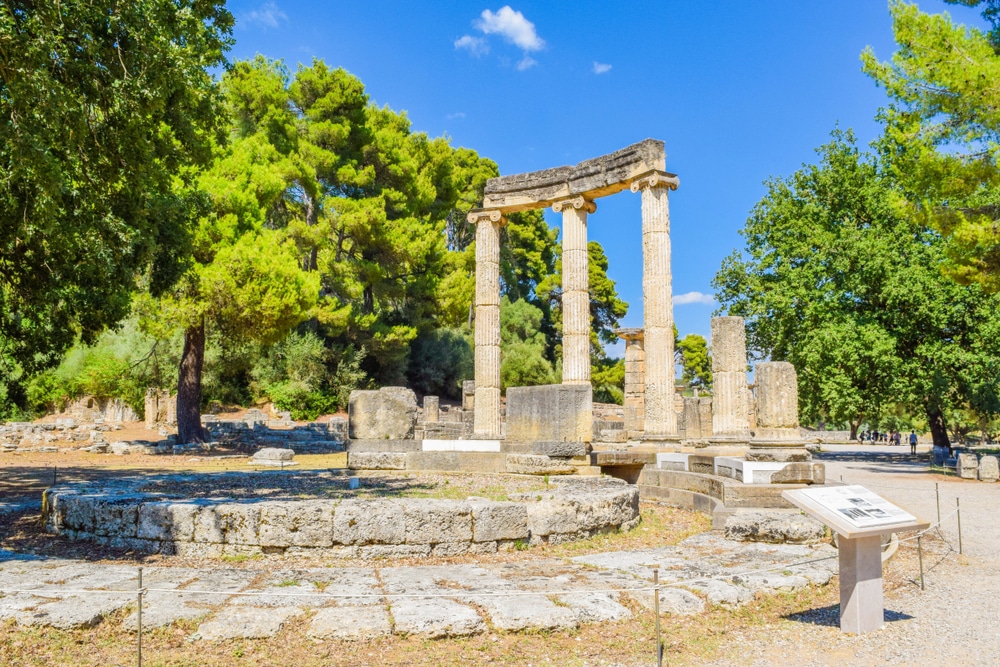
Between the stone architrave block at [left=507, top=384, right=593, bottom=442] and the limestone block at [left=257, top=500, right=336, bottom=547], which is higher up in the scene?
the stone architrave block at [left=507, top=384, right=593, bottom=442]

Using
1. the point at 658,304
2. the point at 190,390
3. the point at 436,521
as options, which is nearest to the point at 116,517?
the point at 436,521

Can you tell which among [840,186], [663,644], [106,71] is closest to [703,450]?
[663,644]

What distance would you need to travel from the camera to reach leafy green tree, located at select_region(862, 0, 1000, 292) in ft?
40.0

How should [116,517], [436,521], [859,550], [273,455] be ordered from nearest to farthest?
[859,550]
[436,521]
[116,517]
[273,455]

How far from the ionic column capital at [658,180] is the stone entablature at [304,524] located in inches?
420

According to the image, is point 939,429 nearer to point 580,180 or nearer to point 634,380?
point 634,380

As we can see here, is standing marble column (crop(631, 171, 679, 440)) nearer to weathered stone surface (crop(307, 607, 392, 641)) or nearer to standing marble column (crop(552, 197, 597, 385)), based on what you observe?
standing marble column (crop(552, 197, 597, 385))

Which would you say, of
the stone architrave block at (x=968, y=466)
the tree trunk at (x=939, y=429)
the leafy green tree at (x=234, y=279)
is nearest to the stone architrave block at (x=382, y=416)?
the leafy green tree at (x=234, y=279)

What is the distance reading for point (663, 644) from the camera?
474 centimetres

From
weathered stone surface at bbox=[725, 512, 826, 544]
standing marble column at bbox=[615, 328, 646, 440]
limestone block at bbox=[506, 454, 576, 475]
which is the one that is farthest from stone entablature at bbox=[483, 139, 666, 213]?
weathered stone surface at bbox=[725, 512, 826, 544]

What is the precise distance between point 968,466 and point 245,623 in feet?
60.5

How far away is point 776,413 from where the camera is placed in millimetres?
11523

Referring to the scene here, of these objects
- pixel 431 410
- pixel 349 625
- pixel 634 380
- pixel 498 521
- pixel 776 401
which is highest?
pixel 634 380

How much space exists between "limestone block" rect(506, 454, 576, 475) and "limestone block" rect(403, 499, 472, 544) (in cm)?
460
